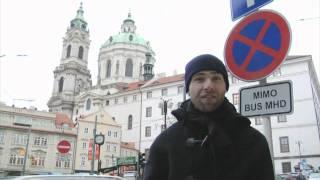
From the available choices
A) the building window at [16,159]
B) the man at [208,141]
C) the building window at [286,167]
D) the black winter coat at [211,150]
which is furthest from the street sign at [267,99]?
the building window at [16,159]

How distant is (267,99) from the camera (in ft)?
14.0

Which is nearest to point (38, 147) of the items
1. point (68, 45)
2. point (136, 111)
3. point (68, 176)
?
point (136, 111)

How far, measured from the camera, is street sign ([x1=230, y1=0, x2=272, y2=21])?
15.4 feet

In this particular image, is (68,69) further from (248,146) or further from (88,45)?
(248,146)

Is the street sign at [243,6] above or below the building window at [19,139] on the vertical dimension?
below

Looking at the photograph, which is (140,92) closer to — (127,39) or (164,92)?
(164,92)

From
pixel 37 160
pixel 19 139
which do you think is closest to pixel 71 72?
pixel 19 139

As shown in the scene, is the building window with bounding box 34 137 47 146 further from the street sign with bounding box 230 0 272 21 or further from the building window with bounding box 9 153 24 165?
the street sign with bounding box 230 0 272 21

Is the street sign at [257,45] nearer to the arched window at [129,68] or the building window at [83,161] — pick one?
the building window at [83,161]

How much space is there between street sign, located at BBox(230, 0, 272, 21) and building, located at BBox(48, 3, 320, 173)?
40141 millimetres

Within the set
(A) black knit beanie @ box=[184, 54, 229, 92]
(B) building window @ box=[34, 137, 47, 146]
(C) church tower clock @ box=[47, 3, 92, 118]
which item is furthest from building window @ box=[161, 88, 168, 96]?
(A) black knit beanie @ box=[184, 54, 229, 92]

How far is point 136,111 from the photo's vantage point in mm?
74062

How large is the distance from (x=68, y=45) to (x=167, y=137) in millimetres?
94997

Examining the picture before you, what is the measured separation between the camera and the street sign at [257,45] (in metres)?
4.22
